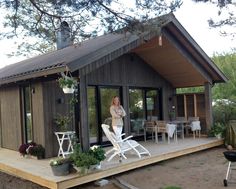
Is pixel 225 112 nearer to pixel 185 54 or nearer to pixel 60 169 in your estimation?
pixel 185 54

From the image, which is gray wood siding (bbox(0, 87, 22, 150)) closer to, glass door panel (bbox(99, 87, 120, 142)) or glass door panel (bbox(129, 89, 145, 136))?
glass door panel (bbox(99, 87, 120, 142))

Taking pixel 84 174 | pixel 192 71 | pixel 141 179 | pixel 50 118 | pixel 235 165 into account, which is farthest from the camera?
pixel 192 71

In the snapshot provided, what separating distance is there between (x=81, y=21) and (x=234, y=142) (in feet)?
20.7

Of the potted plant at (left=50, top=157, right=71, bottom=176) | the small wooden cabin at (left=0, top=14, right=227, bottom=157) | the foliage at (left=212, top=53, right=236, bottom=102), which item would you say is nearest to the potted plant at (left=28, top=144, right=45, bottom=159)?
the small wooden cabin at (left=0, top=14, right=227, bottom=157)

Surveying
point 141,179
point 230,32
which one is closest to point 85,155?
point 141,179

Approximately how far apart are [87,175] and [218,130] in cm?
606

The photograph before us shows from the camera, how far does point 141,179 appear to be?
6992 millimetres

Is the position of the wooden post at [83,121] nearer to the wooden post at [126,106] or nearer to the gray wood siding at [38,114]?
the gray wood siding at [38,114]

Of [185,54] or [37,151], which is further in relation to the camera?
[185,54]

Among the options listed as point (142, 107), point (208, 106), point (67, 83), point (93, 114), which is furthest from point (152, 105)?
point (67, 83)

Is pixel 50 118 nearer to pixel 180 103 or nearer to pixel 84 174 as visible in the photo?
pixel 84 174

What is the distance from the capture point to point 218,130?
10992 mm

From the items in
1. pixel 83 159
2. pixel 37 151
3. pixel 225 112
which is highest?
pixel 225 112

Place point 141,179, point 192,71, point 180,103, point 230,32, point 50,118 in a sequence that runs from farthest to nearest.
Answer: point 180,103
point 192,71
point 230,32
point 50,118
point 141,179
